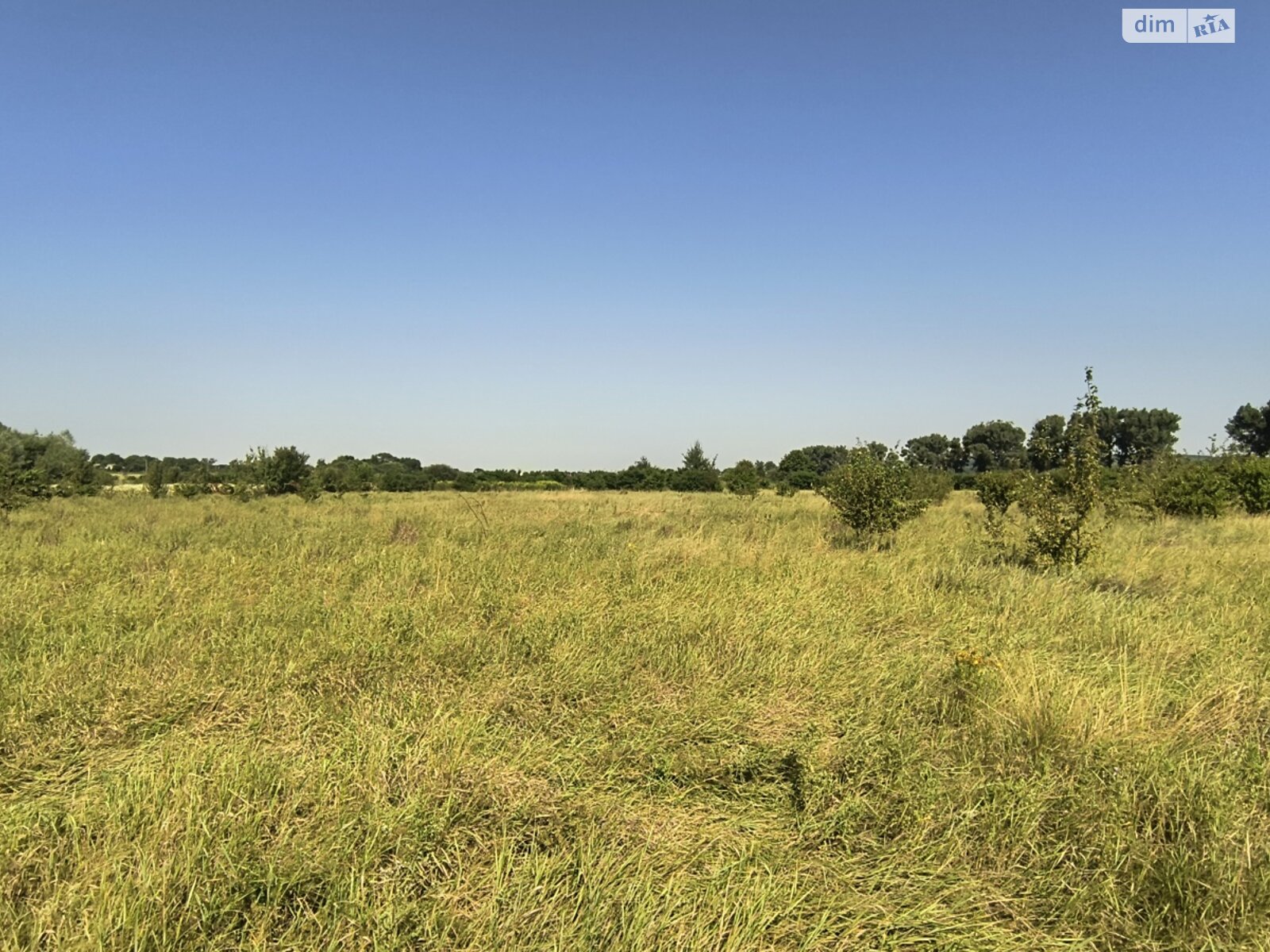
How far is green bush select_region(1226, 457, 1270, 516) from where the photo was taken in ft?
60.4

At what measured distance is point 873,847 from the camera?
2.73m

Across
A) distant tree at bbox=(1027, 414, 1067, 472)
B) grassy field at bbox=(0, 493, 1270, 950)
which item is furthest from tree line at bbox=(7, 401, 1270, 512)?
grassy field at bbox=(0, 493, 1270, 950)

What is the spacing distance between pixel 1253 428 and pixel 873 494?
2738 inches

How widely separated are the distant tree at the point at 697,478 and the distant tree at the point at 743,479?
975 mm

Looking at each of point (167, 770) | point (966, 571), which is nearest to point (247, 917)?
point (167, 770)

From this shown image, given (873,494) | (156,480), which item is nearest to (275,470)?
(156,480)

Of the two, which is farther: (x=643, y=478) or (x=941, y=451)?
(x=941, y=451)

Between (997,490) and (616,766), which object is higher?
(997,490)

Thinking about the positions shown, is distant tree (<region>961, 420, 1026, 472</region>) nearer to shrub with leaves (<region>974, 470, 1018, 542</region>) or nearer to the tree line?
the tree line

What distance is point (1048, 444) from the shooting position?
881 centimetres

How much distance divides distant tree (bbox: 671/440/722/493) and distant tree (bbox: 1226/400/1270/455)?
48966 millimetres

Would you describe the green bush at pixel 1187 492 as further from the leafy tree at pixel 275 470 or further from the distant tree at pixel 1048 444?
the leafy tree at pixel 275 470

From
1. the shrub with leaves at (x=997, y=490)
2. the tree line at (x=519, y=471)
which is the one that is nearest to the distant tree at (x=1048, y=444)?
the tree line at (x=519, y=471)

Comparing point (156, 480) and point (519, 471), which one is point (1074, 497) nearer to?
point (156, 480)
